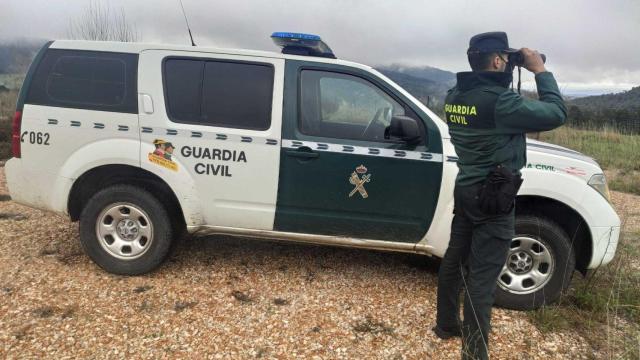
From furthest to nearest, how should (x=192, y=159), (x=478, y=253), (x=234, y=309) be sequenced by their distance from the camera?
1. (x=192, y=159)
2. (x=234, y=309)
3. (x=478, y=253)

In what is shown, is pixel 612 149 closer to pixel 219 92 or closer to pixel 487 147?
pixel 487 147

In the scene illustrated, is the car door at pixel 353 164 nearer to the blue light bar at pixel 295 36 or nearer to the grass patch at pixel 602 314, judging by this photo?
the blue light bar at pixel 295 36

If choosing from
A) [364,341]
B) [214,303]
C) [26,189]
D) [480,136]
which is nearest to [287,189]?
[214,303]

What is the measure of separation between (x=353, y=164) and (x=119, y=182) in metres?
1.87

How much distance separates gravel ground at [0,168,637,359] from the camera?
8.46 feet

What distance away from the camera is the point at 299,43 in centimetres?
330

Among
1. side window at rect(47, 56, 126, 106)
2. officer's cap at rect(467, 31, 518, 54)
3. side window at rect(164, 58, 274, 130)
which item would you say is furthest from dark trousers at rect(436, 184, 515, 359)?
side window at rect(47, 56, 126, 106)

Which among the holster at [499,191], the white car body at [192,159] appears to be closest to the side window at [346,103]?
the white car body at [192,159]

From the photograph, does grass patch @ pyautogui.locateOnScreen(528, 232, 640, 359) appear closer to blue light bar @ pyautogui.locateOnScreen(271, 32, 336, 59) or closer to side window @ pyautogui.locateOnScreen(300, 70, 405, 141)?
side window @ pyautogui.locateOnScreen(300, 70, 405, 141)

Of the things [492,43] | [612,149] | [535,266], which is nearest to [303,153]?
[492,43]

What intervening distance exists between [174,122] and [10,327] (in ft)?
5.57

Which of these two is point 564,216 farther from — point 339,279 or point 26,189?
point 26,189

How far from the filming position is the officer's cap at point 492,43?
7.27 feet

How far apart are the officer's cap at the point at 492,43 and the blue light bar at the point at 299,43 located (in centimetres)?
140
